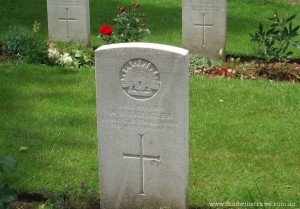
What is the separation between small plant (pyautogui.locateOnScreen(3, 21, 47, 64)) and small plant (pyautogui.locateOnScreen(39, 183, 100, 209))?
4.95m

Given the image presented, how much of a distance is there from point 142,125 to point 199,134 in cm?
203

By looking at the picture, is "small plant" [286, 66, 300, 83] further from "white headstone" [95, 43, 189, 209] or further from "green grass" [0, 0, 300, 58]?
"white headstone" [95, 43, 189, 209]

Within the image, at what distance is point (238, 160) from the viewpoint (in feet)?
20.1

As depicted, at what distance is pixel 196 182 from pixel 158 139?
94 centimetres

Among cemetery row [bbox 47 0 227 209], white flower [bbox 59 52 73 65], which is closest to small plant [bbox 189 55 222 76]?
white flower [bbox 59 52 73 65]

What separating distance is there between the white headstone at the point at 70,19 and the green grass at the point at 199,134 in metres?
1.83

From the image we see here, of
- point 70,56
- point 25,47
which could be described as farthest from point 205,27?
point 25,47

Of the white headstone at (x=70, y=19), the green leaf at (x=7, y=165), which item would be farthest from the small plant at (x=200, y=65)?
the green leaf at (x=7, y=165)

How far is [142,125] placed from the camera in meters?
4.87

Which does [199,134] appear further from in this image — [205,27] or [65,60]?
[205,27]

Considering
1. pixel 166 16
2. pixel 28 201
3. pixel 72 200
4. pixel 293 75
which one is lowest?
pixel 28 201

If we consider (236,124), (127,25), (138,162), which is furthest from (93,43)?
(138,162)

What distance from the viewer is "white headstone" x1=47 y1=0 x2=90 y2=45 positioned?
1091cm

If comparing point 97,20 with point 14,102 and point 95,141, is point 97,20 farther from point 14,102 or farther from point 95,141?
point 95,141
